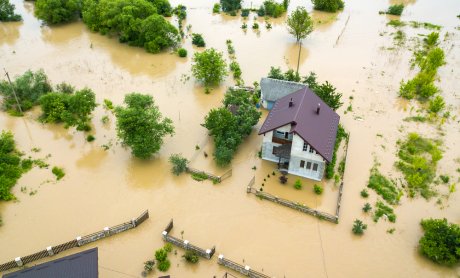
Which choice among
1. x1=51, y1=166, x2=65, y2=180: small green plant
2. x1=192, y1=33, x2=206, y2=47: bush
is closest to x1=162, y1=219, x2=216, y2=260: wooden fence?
x1=51, y1=166, x2=65, y2=180: small green plant

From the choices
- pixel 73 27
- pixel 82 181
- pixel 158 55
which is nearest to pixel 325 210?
pixel 82 181

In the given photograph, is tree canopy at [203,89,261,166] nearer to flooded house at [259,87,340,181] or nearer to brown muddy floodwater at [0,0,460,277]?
brown muddy floodwater at [0,0,460,277]

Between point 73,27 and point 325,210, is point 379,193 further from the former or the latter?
point 73,27

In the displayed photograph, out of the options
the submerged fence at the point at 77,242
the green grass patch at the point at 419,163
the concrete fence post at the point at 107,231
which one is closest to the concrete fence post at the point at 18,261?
the submerged fence at the point at 77,242

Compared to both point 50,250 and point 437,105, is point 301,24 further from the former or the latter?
point 50,250

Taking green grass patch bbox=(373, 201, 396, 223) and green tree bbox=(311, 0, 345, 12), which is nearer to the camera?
green grass patch bbox=(373, 201, 396, 223)

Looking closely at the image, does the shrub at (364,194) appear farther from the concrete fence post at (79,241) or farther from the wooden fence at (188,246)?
the concrete fence post at (79,241)
